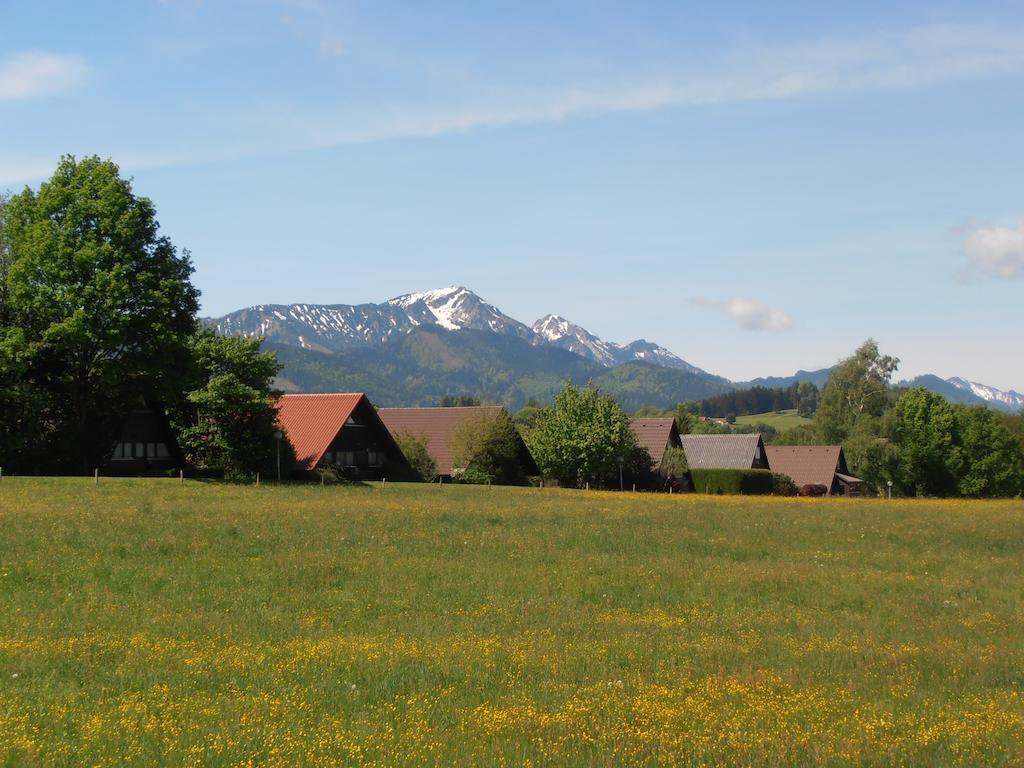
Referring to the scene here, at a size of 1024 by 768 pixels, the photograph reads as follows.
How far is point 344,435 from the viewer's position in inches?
2643

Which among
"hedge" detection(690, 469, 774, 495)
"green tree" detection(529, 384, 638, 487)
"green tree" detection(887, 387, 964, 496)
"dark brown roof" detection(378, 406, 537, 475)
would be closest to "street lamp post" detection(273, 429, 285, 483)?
"dark brown roof" detection(378, 406, 537, 475)

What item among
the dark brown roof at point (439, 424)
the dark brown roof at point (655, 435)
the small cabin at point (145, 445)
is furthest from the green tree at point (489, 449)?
the small cabin at point (145, 445)

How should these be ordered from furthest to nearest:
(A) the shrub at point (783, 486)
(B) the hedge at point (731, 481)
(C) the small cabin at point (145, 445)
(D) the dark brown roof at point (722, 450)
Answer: (D) the dark brown roof at point (722, 450) → (A) the shrub at point (783, 486) → (B) the hedge at point (731, 481) → (C) the small cabin at point (145, 445)

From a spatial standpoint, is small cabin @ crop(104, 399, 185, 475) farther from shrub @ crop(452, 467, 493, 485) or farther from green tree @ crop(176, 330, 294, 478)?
shrub @ crop(452, 467, 493, 485)

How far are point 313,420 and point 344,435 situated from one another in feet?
7.81

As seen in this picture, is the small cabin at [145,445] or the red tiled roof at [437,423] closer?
Answer: the small cabin at [145,445]

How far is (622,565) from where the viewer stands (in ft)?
85.7

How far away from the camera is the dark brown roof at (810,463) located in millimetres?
93188

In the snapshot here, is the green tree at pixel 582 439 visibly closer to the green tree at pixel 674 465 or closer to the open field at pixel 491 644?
the green tree at pixel 674 465

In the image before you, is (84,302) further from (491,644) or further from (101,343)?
(491,644)

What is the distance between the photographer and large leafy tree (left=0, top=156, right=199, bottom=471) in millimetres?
48969

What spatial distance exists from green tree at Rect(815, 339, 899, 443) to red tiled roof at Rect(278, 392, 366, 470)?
63306mm

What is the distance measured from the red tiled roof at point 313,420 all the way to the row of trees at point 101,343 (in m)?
6.12

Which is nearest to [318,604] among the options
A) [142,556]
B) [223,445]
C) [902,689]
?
[142,556]
